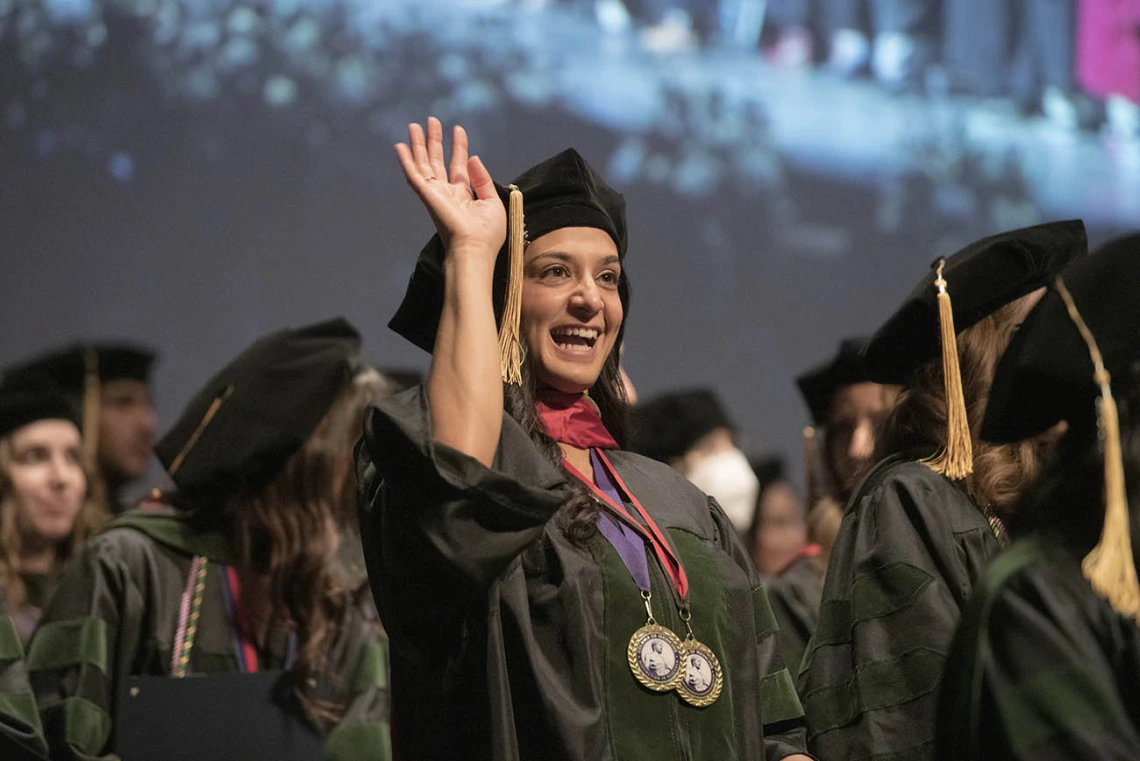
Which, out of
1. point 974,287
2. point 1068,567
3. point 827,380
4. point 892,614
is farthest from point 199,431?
point 1068,567

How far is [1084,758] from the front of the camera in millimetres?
1810

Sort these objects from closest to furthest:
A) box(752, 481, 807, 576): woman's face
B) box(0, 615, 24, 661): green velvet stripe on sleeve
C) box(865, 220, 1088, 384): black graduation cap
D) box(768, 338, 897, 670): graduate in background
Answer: box(865, 220, 1088, 384): black graduation cap < box(0, 615, 24, 661): green velvet stripe on sleeve < box(768, 338, 897, 670): graduate in background < box(752, 481, 807, 576): woman's face

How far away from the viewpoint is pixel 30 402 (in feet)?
17.2

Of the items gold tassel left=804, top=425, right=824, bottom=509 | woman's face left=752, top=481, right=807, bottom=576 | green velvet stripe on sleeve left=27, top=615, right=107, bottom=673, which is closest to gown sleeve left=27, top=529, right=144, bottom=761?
green velvet stripe on sleeve left=27, top=615, right=107, bottom=673

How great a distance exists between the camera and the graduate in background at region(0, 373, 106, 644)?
5.03 m

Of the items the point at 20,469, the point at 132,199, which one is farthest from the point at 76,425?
the point at 132,199

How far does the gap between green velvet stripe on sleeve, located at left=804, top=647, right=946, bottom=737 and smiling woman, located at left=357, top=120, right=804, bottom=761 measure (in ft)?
0.41

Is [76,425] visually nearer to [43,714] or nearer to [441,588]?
[43,714]

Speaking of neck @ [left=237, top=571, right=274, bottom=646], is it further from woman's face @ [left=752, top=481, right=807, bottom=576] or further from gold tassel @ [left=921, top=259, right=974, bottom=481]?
woman's face @ [left=752, top=481, right=807, bottom=576]

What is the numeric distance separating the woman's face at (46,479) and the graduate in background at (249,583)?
3.52 ft

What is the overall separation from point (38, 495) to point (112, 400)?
0.67 meters

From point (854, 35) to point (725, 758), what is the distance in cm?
483

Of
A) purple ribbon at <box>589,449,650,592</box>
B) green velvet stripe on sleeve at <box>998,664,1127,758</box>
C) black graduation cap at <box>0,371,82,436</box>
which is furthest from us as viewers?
black graduation cap at <box>0,371,82,436</box>

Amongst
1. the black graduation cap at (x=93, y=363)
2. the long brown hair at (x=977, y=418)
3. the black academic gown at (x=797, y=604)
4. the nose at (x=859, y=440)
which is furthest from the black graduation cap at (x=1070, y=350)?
the black graduation cap at (x=93, y=363)
